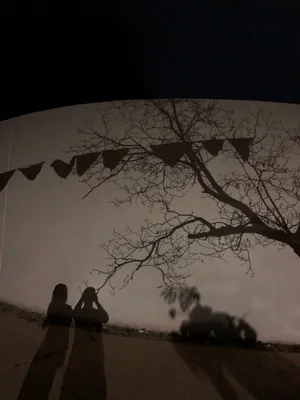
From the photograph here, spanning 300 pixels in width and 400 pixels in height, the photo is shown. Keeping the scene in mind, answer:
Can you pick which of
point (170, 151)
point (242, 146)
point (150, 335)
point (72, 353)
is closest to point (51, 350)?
point (72, 353)

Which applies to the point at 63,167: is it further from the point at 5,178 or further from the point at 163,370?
the point at 163,370

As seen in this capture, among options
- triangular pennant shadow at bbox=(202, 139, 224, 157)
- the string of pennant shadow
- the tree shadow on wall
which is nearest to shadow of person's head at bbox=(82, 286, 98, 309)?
the tree shadow on wall

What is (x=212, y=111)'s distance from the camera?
5.48ft

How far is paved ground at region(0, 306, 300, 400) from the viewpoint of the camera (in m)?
1.29

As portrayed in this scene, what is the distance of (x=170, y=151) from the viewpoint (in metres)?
1.66

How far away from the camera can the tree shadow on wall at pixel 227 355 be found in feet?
4.29

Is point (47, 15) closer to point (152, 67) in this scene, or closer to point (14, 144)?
point (152, 67)

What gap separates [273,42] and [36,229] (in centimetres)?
107

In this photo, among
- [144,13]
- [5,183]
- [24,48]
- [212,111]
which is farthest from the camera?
[5,183]

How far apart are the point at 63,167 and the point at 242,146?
2.27 ft

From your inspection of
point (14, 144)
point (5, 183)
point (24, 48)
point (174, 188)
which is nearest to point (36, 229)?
point (5, 183)

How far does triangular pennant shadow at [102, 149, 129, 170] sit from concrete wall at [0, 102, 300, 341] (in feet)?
0.31

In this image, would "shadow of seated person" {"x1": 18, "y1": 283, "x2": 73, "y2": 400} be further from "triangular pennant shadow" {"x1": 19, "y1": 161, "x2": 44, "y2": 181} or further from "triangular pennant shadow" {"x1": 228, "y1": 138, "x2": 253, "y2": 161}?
"triangular pennant shadow" {"x1": 228, "y1": 138, "x2": 253, "y2": 161}

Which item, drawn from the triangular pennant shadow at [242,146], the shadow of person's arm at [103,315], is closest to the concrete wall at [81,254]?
the shadow of person's arm at [103,315]
